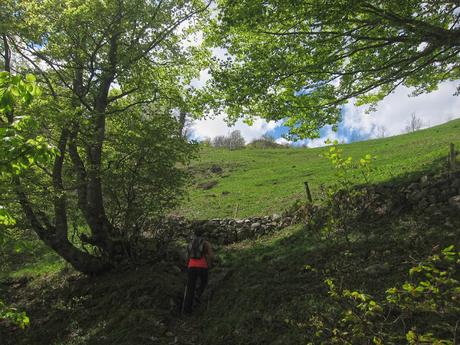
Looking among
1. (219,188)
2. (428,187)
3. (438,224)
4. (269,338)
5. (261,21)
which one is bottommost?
(269,338)

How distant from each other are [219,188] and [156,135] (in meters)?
15.6

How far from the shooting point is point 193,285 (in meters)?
9.97

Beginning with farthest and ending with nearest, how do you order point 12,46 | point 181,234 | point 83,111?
point 181,234 < point 12,46 < point 83,111

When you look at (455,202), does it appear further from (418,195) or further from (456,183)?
(418,195)

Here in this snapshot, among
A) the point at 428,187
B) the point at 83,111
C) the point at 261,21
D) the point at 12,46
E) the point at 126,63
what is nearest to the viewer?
the point at 261,21

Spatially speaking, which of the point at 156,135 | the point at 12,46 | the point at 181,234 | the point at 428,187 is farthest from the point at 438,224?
the point at 12,46

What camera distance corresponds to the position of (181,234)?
1639 cm

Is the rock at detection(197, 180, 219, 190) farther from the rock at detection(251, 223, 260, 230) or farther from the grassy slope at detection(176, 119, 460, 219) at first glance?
the rock at detection(251, 223, 260, 230)

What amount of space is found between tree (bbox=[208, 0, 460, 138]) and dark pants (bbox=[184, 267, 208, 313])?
217 inches

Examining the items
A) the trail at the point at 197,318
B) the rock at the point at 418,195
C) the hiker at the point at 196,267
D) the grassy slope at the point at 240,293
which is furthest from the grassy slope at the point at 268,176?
the hiker at the point at 196,267

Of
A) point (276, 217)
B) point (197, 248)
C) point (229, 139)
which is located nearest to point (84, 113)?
point (197, 248)

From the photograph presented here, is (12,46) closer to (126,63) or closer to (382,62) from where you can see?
(126,63)

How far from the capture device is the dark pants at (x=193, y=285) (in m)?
9.88

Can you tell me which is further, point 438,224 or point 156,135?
point 156,135
